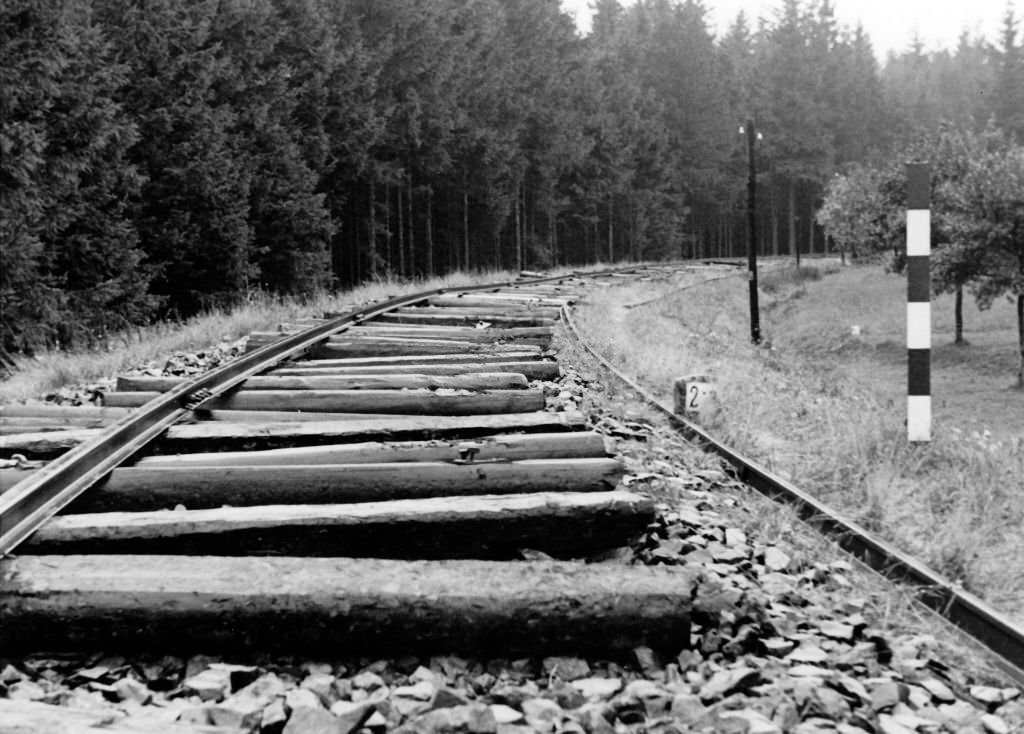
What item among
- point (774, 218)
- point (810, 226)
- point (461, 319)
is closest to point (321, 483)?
point (461, 319)

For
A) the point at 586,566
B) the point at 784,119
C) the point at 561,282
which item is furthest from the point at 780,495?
the point at 784,119

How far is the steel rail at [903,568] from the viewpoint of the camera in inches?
108

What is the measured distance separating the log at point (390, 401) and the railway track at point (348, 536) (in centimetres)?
1

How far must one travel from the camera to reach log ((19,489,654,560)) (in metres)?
2.74

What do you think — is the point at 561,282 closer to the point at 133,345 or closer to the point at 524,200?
the point at 133,345

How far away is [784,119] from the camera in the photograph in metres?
64.0

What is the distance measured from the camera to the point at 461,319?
9492mm

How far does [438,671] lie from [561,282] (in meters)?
18.4

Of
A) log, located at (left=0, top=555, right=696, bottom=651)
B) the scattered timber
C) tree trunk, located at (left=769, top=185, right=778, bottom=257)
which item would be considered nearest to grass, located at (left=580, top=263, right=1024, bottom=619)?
the scattered timber

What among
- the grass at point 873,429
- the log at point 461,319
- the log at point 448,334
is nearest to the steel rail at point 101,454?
the log at point 448,334

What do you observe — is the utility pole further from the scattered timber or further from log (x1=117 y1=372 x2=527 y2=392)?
log (x1=117 y1=372 x2=527 y2=392)

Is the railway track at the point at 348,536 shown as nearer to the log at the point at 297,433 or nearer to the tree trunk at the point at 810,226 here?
the log at the point at 297,433

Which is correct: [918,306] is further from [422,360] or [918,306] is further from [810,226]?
[810,226]

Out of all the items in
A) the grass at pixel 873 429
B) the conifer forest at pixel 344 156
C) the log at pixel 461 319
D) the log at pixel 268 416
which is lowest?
the grass at pixel 873 429
